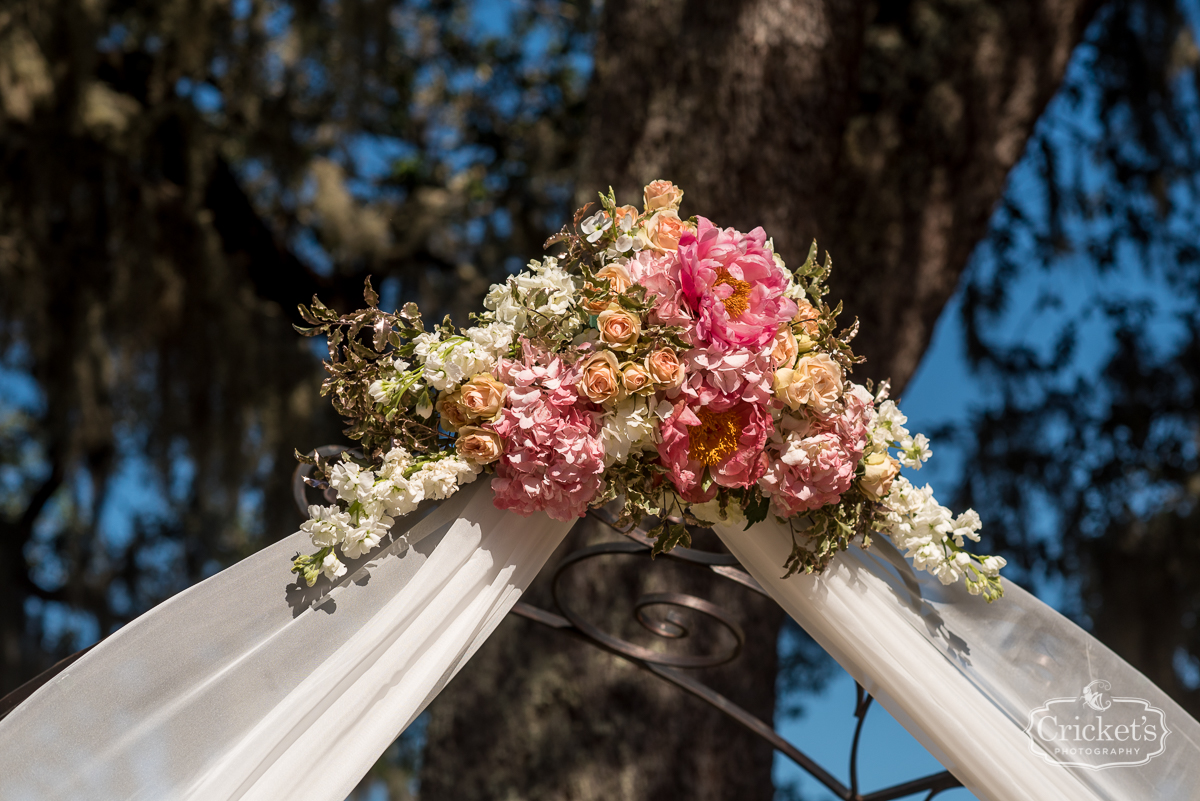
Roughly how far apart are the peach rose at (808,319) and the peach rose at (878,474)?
0.17m

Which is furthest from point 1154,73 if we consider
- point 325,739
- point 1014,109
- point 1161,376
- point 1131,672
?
point 325,739

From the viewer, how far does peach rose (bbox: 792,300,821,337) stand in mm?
1150

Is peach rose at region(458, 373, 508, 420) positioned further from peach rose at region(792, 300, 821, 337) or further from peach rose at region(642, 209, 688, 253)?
peach rose at region(792, 300, 821, 337)

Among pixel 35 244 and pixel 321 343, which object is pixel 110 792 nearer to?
pixel 35 244

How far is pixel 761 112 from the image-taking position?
245 centimetres

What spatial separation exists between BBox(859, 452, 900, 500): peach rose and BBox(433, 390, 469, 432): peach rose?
483 mm

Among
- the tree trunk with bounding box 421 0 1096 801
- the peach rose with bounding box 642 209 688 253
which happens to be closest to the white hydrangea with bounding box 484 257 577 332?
the peach rose with bounding box 642 209 688 253

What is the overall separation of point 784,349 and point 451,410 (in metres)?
0.39

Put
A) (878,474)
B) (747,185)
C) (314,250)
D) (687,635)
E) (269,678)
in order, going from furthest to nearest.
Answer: (314,250), (747,185), (687,635), (878,474), (269,678)

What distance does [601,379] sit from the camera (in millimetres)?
1056

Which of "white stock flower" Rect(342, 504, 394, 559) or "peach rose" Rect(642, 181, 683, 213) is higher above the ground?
"peach rose" Rect(642, 181, 683, 213)

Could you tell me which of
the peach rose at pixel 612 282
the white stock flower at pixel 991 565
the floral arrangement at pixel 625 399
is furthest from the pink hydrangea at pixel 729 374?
the white stock flower at pixel 991 565

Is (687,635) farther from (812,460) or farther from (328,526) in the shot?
(328,526)

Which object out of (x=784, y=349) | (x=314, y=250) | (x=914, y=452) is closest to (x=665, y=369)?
(x=784, y=349)
